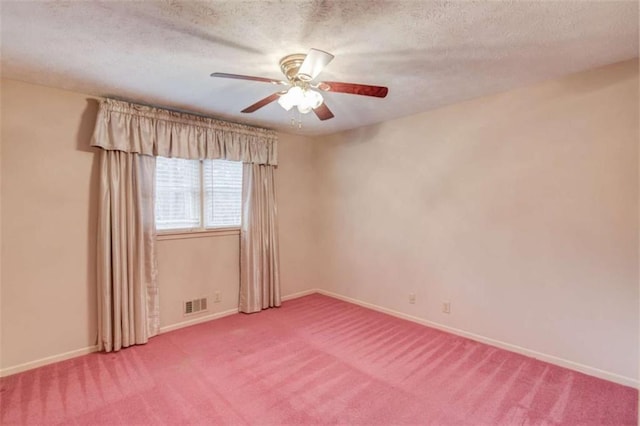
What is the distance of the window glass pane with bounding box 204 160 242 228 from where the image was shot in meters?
3.71

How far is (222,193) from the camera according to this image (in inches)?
151

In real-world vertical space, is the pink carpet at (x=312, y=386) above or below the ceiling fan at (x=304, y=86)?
below

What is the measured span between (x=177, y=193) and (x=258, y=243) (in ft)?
3.71

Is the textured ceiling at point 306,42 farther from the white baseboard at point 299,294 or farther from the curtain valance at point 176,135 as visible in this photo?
the white baseboard at point 299,294

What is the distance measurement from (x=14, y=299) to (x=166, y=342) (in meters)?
1.26

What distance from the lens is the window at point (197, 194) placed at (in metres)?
3.37

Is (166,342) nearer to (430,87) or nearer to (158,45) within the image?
(158,45)

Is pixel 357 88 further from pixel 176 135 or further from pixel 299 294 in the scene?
pixel 299 294

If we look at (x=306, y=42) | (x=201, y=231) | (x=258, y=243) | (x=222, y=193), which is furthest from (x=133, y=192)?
(x=306, y=42)

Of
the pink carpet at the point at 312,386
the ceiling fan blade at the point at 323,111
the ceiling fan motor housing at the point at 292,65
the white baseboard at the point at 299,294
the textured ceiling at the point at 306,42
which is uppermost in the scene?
the textured ceiling at the point at 306,42

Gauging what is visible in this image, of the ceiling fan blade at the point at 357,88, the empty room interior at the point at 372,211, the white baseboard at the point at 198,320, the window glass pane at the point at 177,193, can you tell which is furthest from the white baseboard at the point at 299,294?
the ceiling fan blade at the point at 357,88

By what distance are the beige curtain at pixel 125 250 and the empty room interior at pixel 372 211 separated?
0.07ft

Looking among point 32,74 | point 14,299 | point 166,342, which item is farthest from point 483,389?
point 32,74

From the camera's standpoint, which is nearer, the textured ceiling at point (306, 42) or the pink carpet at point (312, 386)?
the textured ceiling at point (306, 42)
